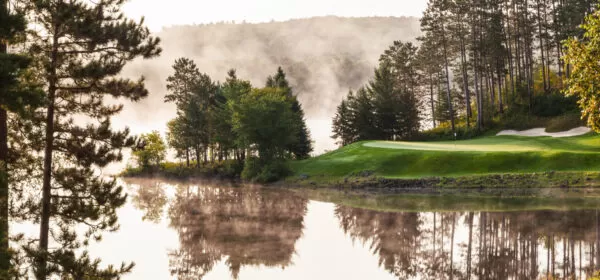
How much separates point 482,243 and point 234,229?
35.9 ft

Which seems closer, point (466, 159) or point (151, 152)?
point (466, 159)

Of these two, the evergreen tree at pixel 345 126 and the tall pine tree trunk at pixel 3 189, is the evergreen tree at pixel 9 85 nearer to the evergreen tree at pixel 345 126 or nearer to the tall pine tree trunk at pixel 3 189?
the tall pine tree trunk at pixel 3 189

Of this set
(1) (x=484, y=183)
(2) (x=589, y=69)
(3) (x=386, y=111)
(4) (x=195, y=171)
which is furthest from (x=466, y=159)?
(4) (x=195, y=171)

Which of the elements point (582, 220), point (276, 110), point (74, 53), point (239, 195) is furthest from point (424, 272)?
point (276, 110)

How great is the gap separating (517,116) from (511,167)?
21.2 m

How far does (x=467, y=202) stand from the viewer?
3078 centimetres

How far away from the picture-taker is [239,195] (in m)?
40.4

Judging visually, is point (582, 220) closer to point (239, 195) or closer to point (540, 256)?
point (540, 256)

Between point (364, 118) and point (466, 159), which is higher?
point (364, 118)

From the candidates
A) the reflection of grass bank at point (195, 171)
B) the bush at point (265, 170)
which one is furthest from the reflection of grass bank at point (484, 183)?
the reflection of grass bank at point (195, 171)

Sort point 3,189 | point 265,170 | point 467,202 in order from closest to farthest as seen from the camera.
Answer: point 3,189, point 467,202, point 265,170

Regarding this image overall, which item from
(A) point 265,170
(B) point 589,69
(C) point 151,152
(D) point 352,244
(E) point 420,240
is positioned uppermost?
(B) point 589,69

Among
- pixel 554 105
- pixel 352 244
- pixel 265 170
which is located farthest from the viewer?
pixel 554 105

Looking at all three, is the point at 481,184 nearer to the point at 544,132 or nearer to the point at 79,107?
the point at 544,132
